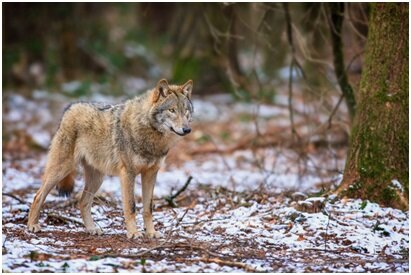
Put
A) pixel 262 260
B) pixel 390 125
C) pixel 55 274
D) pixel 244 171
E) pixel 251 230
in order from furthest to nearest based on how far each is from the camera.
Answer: pixel 244 171 → pixel 390 125 → pixel 251 230 → pixel 262 260 → pixel 55 274

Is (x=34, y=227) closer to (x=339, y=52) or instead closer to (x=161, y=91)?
(x=161, y=91)

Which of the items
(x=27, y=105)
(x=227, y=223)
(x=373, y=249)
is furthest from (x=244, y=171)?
(x=27, y=105)

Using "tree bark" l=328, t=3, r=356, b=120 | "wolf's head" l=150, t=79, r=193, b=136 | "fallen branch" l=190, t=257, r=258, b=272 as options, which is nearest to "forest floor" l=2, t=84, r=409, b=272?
"fallen branch" l=190, t=257, r=258, b=272

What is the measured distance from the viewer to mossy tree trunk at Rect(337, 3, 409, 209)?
854cm

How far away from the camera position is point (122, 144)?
8.13 m

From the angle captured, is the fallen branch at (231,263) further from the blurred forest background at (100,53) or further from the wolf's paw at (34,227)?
the blurred forest background at (100,53)

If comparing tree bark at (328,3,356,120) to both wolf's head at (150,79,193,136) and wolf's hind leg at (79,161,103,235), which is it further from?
wolf's hind leg at (79,161,103,235)

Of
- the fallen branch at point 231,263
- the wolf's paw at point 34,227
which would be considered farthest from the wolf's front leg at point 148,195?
the fallen branch at point 231,263

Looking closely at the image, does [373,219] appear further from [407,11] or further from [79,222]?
[79,222]

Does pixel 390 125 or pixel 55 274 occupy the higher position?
pixel 390 125

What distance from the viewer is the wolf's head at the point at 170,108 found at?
25.4 feet

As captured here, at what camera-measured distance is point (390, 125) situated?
8570mm

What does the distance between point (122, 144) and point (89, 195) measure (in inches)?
36.5

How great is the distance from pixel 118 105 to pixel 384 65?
345cm
